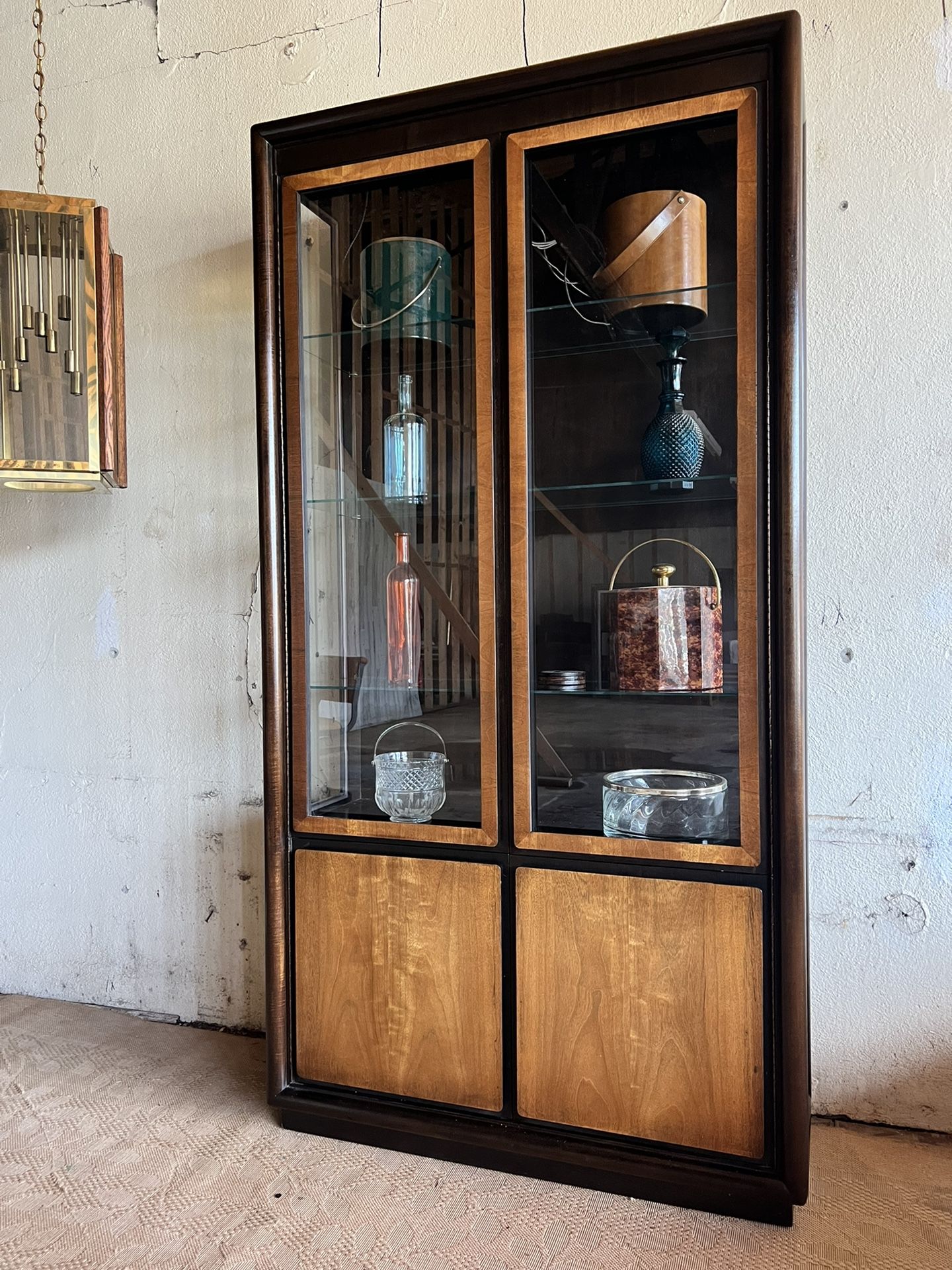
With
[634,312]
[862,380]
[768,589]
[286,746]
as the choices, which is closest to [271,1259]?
[286,746]

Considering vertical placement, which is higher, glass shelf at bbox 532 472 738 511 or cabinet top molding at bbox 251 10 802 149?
cabinet top molding at bbox 251 10 802 149

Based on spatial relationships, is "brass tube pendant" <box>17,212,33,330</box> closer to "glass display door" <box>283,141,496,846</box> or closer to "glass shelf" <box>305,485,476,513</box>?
"glass display door" <box>283,141,496,846</box>

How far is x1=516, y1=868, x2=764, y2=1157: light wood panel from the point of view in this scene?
151 centimetres

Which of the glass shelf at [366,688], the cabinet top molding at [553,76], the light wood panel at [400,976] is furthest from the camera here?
the glass shelf at [366,688]

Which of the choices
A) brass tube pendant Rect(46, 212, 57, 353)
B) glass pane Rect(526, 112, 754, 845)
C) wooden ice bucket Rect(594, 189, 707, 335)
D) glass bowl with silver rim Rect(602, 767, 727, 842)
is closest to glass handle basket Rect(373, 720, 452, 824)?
glass pane Rect(526, 112, 754, 845)

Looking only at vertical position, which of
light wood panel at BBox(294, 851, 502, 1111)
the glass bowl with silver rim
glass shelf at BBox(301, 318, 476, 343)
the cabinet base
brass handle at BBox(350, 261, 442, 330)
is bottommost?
the cabinet base

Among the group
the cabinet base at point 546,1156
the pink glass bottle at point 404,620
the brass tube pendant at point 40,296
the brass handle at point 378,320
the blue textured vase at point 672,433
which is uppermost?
the brass tube pendant at point 40,296

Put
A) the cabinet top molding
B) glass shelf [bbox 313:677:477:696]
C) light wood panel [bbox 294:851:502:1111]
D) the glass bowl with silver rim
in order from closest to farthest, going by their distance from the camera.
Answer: the cabinet top molding
the glass bowl with silver rim
light wood panel [bbox 294:851:502:1111]
glass shelf [bbox 313:677:477:696]

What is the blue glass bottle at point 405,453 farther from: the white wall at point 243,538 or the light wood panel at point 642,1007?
the light wood panel at point 642,1007

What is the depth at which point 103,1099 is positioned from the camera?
6.41 feet

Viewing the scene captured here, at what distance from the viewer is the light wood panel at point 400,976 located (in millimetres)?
1670

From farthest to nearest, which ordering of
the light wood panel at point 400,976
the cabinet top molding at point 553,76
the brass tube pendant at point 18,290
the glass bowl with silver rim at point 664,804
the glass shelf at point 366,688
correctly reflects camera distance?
the brass tube pendant at point 18,290
the glass shelf at point 366,688
the light wood panel at point 400,976
the glass bowl with silver rim at point 664,804
the cabinet top molding at point 553,76

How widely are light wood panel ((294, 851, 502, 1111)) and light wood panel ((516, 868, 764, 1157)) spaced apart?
72 mm

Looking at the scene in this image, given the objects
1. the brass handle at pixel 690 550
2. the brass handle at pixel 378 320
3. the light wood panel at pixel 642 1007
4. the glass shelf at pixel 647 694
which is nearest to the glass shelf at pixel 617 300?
the brass handle at pixel 378 320
